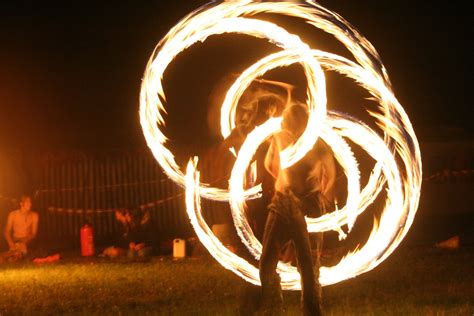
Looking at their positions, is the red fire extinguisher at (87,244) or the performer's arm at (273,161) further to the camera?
the red fire extinguisher at (87,244)

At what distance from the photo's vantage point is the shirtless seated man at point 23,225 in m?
15.7

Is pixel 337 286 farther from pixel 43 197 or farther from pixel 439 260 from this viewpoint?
pixel 43 197

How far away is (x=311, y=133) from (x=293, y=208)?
3.60ft

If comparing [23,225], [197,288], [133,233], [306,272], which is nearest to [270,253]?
[306,272]

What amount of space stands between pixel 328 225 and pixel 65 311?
2927mm

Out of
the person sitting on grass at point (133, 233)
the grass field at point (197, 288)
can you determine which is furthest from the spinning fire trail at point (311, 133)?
the person sitting on grass at point (133, 233)

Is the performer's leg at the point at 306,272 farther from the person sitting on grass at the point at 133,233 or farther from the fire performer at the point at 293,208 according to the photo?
the person sitting on grass at the point at 133,233

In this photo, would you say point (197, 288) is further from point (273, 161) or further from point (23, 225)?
point (23, 225)

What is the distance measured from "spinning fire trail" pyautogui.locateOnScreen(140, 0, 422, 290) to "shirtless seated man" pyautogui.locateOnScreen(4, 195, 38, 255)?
542 centimetres

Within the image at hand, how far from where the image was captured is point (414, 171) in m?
10.3

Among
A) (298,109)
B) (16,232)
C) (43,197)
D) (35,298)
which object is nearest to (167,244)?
(16,232)

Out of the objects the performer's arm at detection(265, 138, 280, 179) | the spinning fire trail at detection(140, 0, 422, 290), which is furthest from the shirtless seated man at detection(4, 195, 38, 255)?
the performer's arm at detection(265, 138, 280, 179)

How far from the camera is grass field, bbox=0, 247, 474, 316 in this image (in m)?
8.81

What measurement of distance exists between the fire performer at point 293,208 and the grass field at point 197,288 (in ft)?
2.11
